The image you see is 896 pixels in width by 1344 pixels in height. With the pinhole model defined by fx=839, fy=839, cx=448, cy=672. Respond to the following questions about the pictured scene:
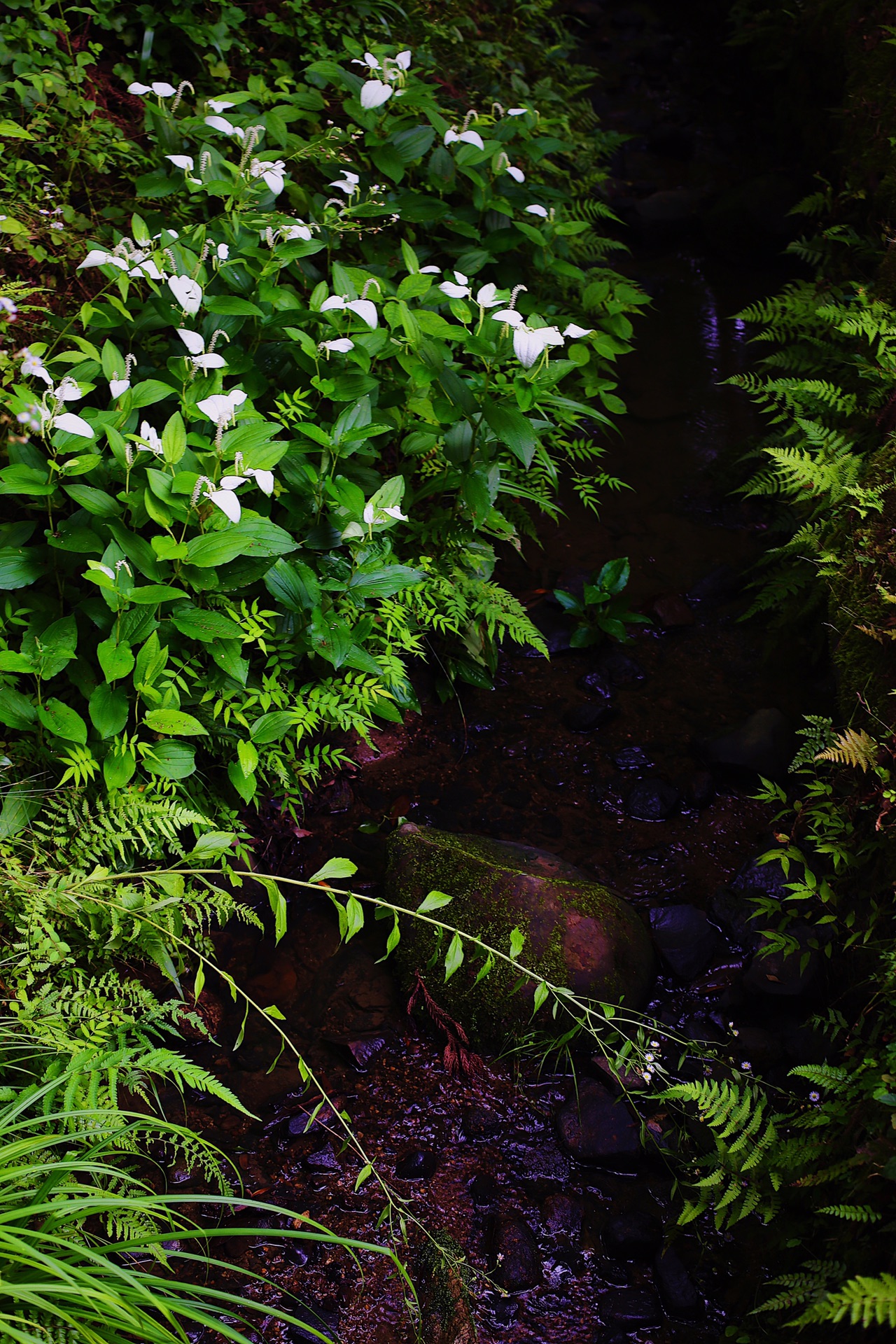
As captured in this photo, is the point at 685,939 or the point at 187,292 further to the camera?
the point at 685,939

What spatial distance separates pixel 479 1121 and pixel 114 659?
1648mm

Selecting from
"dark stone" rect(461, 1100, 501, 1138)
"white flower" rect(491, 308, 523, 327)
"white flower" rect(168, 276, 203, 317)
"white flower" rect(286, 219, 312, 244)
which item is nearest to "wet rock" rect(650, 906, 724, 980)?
"dark stone" rect(461, 1100, 501, 1138)

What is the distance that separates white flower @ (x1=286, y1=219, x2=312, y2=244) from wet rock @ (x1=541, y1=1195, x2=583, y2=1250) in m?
3.00

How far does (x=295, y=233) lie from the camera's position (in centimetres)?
275

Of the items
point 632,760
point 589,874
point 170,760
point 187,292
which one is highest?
point 187,292

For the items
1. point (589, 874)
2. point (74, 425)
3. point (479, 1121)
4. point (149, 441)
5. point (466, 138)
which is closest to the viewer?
point (74, 425)

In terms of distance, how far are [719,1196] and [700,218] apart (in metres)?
6.46

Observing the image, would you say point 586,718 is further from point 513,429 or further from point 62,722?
point 62,722

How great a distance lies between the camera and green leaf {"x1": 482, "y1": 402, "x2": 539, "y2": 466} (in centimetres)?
262

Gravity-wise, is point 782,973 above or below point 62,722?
below

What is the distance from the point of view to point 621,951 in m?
2.66

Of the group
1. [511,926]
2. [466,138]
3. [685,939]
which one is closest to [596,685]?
[685,939]

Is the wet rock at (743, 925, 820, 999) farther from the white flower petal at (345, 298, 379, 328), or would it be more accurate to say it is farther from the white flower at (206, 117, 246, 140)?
the white flower at (206, 117, 246, 140)

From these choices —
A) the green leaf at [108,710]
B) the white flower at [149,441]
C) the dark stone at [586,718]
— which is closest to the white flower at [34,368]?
the white flower at [149,441]
